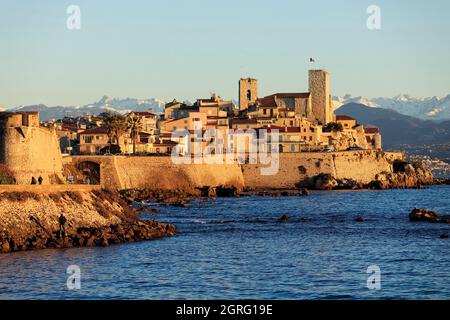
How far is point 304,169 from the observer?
10694cm

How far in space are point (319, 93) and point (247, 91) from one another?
34.1 ft

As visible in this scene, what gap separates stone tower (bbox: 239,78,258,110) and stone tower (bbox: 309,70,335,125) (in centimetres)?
821

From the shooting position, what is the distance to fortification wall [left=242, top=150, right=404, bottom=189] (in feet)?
347

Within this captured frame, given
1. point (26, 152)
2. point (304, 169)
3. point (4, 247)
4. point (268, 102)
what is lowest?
point (4, 247)

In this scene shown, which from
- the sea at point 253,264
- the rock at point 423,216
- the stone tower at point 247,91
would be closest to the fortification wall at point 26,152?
the sea at point 253,264

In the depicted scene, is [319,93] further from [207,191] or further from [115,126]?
[207,191]

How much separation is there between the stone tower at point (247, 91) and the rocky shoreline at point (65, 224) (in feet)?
292

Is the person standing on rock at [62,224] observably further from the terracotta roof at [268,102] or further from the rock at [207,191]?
the terracotta roof at [268,102]

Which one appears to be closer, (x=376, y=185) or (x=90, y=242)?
(x=90, y=242)

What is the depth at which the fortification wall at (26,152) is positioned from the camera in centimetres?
5628

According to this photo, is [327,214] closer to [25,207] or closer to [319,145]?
[25,207]

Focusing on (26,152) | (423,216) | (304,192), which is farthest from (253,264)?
(304,192)

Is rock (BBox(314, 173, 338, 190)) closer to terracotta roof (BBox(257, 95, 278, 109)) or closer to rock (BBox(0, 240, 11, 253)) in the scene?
terracotta roof (BBox(257, 95, 278, 109))
